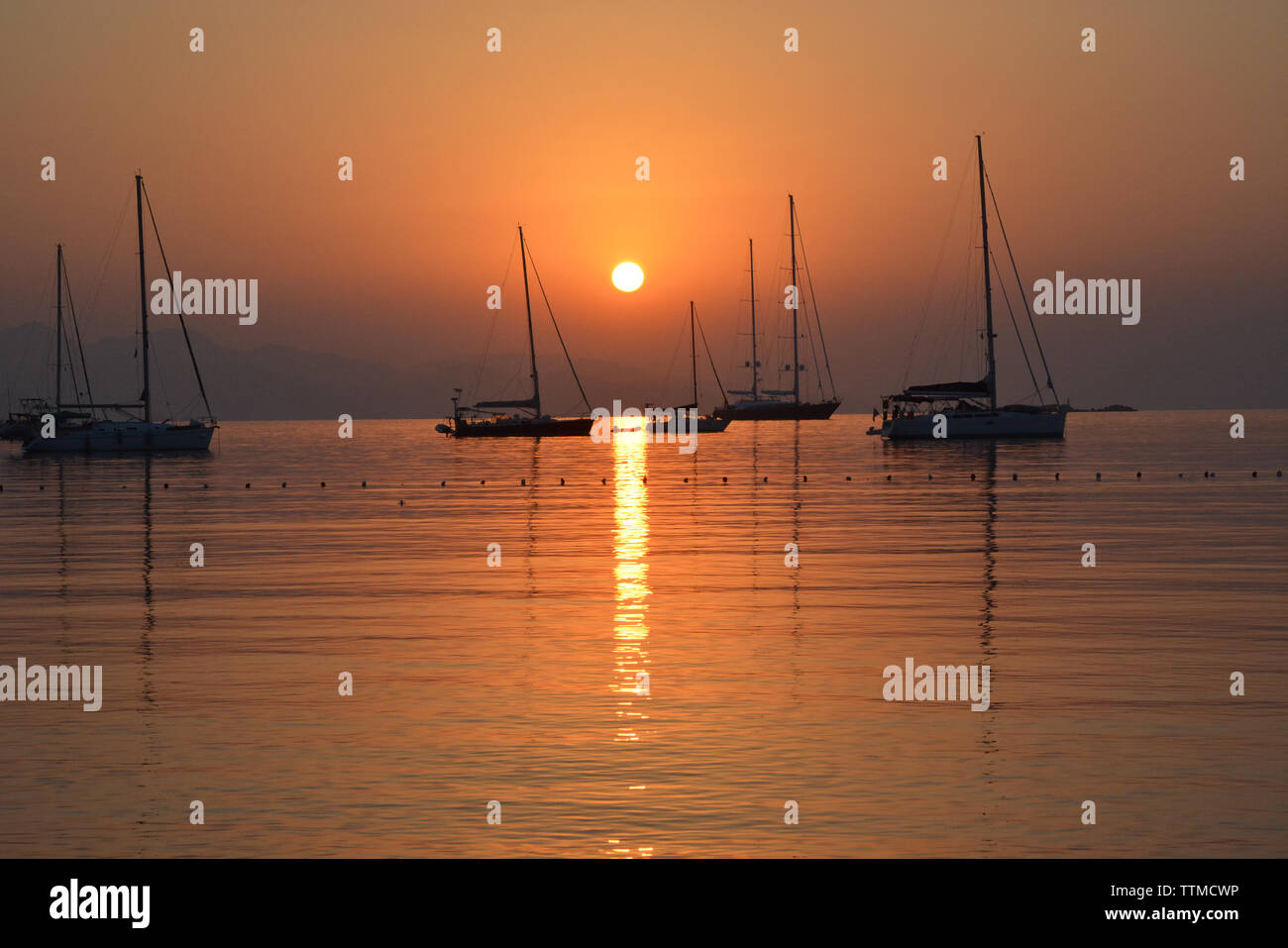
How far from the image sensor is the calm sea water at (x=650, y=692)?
45.5 feet

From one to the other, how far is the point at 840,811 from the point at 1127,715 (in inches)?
245

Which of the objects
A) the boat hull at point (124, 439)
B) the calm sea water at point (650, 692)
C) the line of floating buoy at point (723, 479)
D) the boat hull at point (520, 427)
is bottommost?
the calm sea water at point (650, 692)

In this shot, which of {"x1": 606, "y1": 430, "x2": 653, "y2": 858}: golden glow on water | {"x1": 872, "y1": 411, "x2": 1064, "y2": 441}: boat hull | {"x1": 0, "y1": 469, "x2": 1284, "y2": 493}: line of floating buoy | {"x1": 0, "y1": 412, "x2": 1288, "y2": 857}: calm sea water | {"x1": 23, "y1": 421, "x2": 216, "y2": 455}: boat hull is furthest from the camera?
{"x1": 872, "y1": 411, "x2": 1064, "y2": 441}: boat hull

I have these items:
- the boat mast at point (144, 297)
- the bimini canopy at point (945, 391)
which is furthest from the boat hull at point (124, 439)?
the bimini canopy at point (945, 391)

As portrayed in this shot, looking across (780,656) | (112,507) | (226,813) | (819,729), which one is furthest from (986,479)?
(226,813)

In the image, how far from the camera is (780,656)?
23.3 metres

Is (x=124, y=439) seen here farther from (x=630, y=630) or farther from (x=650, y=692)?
(x=650, y=692)

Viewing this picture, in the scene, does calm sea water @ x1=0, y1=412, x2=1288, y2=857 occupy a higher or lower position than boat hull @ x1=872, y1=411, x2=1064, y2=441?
lower

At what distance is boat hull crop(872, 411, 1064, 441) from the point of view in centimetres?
13688

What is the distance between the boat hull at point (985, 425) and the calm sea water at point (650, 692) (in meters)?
87.0

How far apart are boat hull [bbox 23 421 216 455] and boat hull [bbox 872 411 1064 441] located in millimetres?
71149

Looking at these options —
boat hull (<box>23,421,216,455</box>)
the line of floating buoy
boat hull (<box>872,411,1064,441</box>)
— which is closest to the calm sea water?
the line of floating buoy

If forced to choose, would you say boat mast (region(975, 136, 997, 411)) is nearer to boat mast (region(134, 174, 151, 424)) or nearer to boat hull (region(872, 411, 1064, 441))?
boat hull (region(872, 411, 1064, 441))

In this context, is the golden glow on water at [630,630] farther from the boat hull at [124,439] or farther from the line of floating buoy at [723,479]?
the boat hull at [124,439]
